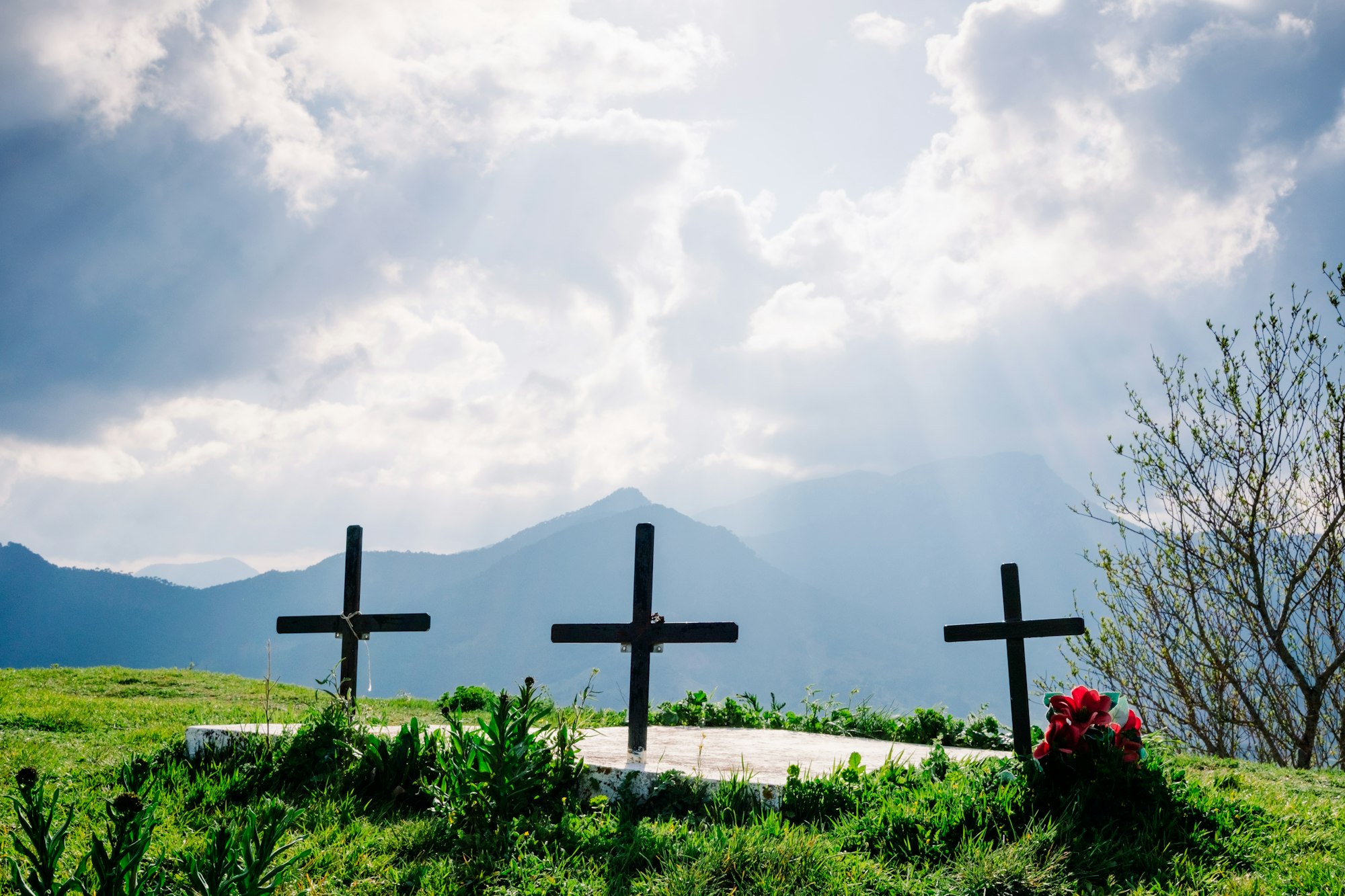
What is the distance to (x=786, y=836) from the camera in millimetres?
4406

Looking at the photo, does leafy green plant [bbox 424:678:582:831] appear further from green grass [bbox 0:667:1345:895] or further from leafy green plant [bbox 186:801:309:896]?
leafy green plant [bbox 186:801:309:896]

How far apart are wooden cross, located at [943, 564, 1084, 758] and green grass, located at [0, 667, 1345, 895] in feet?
4.39

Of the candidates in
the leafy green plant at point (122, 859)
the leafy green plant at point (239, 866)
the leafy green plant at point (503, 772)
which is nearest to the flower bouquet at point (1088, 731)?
the leafy green plant at point (503, 772)

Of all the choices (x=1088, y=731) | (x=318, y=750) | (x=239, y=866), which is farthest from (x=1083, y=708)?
(x=318, y=750)

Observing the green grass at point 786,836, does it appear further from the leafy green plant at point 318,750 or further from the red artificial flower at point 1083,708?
the red artificial flower at point 1083,708

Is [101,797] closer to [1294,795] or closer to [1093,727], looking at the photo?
[1093,727]

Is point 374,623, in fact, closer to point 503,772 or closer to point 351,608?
point 351,608

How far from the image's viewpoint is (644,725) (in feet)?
21.6

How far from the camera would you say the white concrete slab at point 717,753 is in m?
5.56

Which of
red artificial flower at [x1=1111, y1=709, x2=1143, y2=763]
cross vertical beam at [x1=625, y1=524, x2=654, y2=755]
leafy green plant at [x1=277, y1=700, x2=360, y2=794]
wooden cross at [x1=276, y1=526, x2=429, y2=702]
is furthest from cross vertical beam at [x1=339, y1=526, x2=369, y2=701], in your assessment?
red artificial flower at [x1=1111, y1=709, x2=1143, y2=763]

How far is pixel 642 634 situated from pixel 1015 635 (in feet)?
10.2

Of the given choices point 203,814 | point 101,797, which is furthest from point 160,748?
point 203,814

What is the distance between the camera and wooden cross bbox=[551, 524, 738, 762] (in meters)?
6.61

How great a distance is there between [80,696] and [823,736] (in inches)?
402
